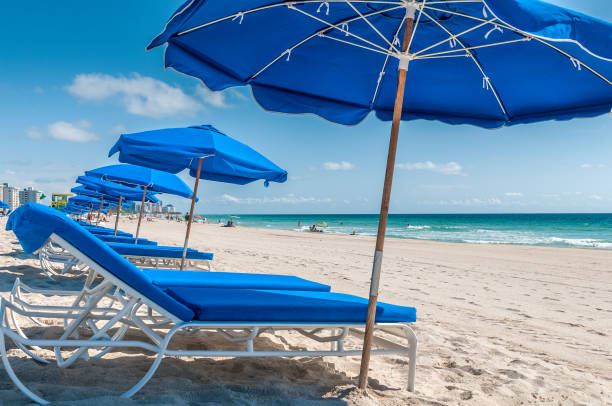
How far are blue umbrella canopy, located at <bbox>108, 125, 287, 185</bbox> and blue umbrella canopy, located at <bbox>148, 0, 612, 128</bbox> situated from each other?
1.30 meters

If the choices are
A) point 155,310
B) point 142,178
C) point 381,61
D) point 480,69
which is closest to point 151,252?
point 142,178

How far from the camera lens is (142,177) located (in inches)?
312

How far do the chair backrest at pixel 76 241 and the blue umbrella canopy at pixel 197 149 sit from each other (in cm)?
248

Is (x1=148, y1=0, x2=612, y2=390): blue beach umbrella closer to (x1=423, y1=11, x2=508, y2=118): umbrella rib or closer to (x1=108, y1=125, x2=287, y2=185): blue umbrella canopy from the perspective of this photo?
(x1=423, y1=11, x2=508, y2=118): umbrella rib

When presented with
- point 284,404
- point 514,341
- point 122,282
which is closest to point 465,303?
point 514,341

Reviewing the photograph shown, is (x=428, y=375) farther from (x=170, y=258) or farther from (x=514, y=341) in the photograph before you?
(x=170, y=258)

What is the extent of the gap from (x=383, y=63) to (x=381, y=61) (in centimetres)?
2

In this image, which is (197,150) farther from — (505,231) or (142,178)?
(505,231)

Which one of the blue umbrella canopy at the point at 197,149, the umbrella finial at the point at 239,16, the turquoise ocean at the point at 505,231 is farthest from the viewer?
the turquoise ocean at the point at 505,231

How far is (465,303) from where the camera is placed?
616 cm

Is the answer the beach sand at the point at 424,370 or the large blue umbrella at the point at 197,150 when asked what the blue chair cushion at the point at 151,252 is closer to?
the large blue umbrella at the point at 197,150

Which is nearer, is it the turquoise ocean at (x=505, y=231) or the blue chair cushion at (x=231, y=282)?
the blue chair cushion at (x=231, y=282)

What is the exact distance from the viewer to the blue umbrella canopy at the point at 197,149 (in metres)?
4.58

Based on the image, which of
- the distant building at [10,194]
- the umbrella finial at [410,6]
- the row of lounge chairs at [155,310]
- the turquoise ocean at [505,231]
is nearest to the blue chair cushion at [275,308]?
the row of lounge chairs at [155,310]
